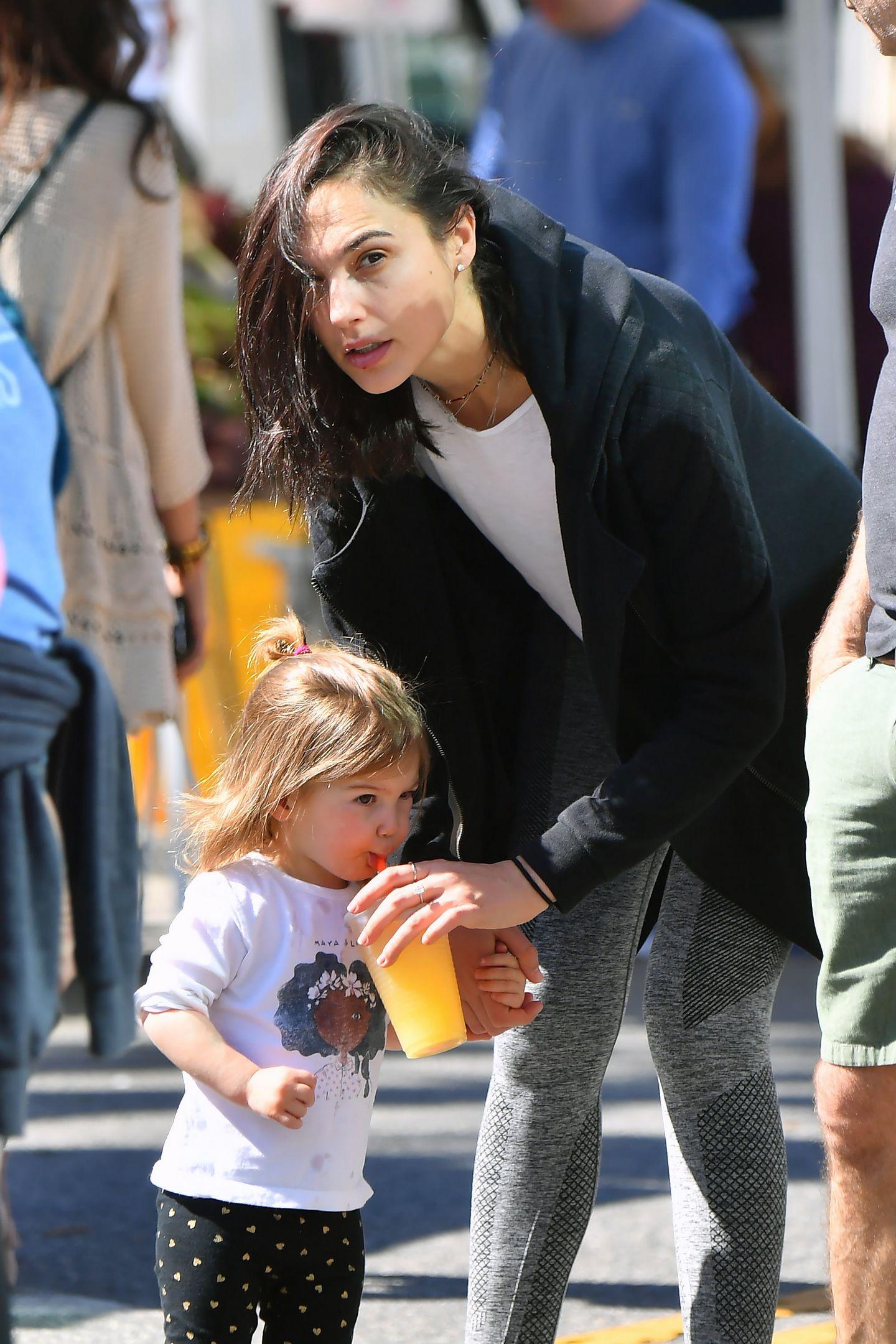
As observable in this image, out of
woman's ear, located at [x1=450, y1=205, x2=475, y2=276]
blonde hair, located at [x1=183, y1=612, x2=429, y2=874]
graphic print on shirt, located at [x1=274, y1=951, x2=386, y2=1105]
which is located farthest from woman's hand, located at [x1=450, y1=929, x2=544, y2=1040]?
woman's ear, located at [x1=450, y1=205, x2=475, y2=276]

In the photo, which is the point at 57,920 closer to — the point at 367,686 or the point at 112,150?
the point at 367,686

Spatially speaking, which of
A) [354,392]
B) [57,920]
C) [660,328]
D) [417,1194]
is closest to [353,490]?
[354,392]

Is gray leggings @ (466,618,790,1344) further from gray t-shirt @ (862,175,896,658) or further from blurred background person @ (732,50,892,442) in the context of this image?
blurred background person @ (732,50,892,442)

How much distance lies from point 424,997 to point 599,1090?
0.39 meters

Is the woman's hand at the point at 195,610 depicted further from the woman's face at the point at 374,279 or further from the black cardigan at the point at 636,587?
the woman's face at the point at 374,279

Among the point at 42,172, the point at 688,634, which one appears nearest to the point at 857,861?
the point at 688,634

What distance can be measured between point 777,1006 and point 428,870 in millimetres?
3039

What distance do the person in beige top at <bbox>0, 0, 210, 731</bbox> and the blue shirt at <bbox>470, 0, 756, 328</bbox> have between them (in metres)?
2.46

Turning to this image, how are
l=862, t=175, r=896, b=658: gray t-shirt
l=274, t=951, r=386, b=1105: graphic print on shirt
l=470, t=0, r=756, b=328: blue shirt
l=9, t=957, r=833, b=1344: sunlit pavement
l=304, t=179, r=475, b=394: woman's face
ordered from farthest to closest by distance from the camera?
l=470, t=0, r=756, b=328: blue shirt
l=9, t=957, r=833, b=1344: sunlit pavement
l=274, t=951, r=386, b=1105: graphic print on shirt
l=304, t=179, r=475, b=394: woman's face
l=862, t=175, r=896, b=658: gray t-shirt

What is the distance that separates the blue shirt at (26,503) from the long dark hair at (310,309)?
1.85 ft

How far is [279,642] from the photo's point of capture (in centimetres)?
233

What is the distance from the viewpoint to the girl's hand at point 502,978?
2.14m

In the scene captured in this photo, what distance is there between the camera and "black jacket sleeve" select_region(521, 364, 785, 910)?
6.57ft

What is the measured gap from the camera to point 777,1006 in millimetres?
4859
